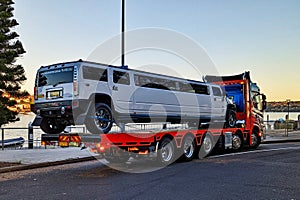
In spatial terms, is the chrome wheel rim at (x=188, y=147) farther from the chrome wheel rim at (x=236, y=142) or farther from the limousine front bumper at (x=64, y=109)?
the limousine front bumper at (x=64, y=109)

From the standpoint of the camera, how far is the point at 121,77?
1077cm

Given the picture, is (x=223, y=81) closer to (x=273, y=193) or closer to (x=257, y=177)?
(x=257, y=177)

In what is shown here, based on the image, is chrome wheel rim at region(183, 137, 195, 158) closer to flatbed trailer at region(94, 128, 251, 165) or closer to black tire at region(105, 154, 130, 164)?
flatbed trailer at region(94, 128, 251, 165)

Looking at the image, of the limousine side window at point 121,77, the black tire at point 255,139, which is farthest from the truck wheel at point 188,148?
the black tire at point 255,139

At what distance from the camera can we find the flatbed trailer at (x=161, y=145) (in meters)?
11.0

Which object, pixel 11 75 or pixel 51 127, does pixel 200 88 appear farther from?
pixel 11 75

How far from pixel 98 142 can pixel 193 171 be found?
2762 millimetres

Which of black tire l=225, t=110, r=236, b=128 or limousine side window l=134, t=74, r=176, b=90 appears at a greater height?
limousine side window l=134, t=74, r=176, b=90

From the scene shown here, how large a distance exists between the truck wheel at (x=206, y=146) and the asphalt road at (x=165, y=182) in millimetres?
1526

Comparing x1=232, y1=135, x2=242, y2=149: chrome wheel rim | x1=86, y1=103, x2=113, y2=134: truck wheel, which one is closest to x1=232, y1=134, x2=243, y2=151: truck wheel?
x1=232, y1=135, x2=242, y2=149: chrome wheel rim

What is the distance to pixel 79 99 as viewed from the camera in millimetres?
9602

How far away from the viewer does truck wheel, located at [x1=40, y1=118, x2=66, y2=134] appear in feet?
34.9

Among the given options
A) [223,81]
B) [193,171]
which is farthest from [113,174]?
[223,81]

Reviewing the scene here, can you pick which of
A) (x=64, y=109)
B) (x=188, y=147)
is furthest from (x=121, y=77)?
(x=188, y=147)
